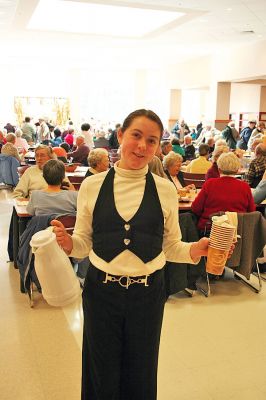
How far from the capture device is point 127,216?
58.7 inches

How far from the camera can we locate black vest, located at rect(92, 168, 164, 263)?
1.48 metres

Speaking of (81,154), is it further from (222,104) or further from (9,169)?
(222,104)

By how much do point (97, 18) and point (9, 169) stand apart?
A: 3.88 meters

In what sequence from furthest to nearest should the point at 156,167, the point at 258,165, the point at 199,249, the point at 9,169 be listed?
the point at 9,169 < the point at 258,165 < the point at 156,167 < the point at 199,249

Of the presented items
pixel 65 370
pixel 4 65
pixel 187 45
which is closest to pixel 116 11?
pixel 187 45

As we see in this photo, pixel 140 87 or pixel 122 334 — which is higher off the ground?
pixel 140 87

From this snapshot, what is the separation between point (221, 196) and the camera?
366cm

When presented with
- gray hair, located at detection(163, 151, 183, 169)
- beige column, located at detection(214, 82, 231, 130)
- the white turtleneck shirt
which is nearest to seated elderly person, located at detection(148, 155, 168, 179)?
gray hair, located at detection(163, 151, 183, 169)

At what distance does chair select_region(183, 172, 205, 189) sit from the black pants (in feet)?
13.2

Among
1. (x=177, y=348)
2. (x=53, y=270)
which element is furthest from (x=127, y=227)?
(x=177, y=348)

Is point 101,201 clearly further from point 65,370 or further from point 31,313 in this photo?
point 31,313

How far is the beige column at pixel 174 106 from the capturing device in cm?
1712

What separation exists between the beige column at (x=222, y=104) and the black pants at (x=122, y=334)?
1298cm

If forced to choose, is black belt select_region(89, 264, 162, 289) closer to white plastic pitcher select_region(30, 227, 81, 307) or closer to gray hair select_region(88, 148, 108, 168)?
white plastic pitcher select_region(30, 227, 81, 307)
